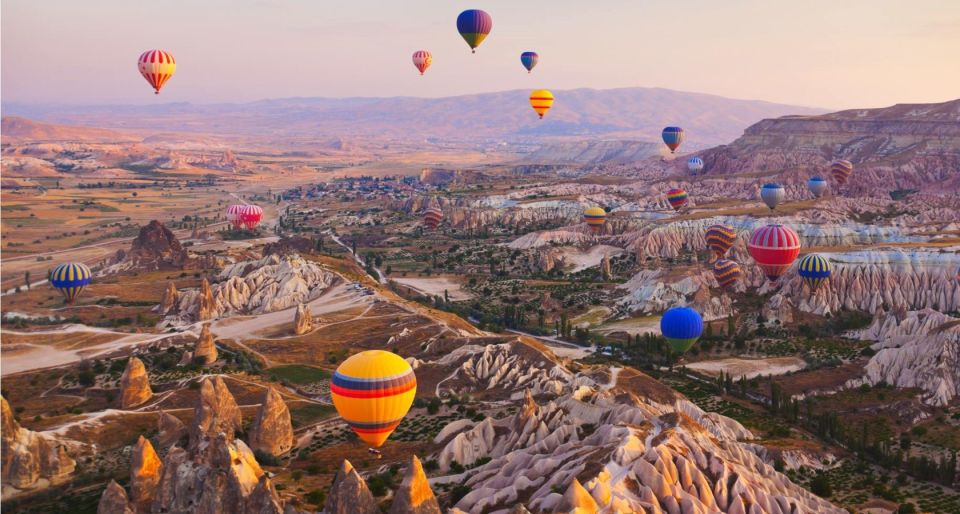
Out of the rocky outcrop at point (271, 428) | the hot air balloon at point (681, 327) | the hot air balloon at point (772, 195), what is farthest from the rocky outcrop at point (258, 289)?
the hot air balloon at point (772, 195)

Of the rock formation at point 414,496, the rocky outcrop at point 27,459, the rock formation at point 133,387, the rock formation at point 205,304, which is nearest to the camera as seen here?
the rock formation at point 414,496

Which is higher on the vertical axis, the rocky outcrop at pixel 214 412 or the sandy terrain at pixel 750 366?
the rocky outcrop at pixel 214 412

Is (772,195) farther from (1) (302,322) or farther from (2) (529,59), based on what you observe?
(1) (302,322)

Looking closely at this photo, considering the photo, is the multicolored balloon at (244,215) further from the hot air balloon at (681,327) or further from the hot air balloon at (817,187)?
the hot air balloon at (817,187)

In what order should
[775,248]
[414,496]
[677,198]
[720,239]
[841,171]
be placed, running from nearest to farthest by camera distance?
[414,496]
[775,248]
[720,239]
[677,198]
[841,171]

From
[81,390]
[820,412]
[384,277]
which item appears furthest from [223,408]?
[384,277]

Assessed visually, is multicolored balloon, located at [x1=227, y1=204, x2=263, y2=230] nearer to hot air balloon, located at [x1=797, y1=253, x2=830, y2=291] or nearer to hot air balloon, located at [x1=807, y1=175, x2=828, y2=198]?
hot air balloon, located at [x1=797, y1=253, x2=830, y2=291]

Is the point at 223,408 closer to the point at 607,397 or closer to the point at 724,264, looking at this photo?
the point at 607,397

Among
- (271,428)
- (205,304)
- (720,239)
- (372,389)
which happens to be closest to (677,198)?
(720,239)
